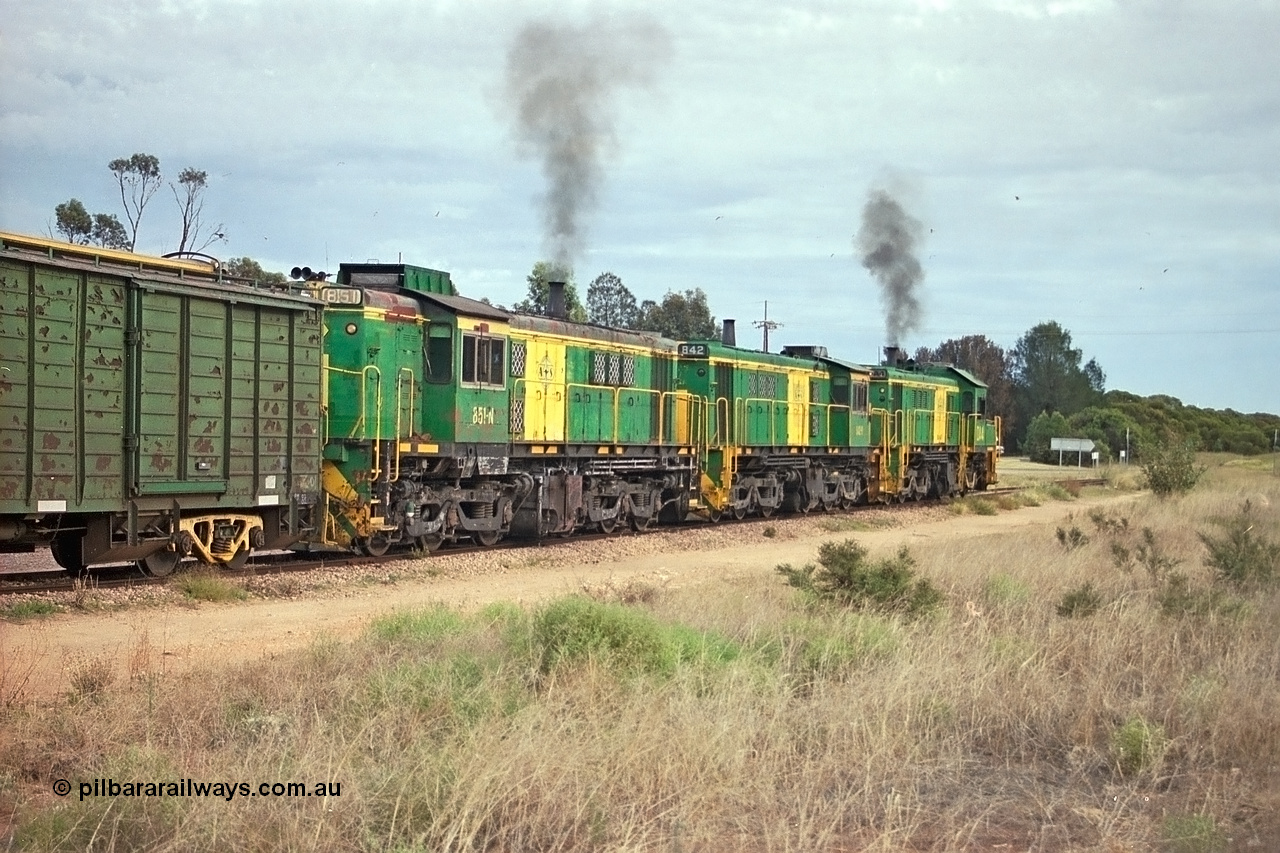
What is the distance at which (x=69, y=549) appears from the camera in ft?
47.1

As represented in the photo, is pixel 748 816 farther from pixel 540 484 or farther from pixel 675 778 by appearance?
pixel 540 484

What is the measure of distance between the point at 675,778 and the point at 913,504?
32893 mm

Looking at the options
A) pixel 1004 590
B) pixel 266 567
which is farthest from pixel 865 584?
pixel 266 567

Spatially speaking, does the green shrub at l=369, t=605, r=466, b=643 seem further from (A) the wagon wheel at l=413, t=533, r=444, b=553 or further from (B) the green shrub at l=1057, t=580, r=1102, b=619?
(A) the wagon wheel at l=413, t=533, r=444, b=553

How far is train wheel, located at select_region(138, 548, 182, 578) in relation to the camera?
50.0 ft

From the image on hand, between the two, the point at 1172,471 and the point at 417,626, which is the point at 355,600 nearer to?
the point at 417,626

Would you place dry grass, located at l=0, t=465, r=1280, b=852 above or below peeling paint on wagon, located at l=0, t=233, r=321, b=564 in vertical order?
below

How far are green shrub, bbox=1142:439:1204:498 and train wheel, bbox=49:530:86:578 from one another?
107ft

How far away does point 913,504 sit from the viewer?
126ft

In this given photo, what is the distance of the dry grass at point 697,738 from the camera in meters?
6.09

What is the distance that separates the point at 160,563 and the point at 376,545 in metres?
4.08

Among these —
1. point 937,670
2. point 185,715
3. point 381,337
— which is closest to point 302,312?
point 381,337

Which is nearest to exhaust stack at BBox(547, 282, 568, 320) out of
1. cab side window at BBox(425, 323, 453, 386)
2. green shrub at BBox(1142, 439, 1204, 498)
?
cab side window at BBox(425, 323, 453, 386)

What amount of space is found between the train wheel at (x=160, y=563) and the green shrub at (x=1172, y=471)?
103 ft
